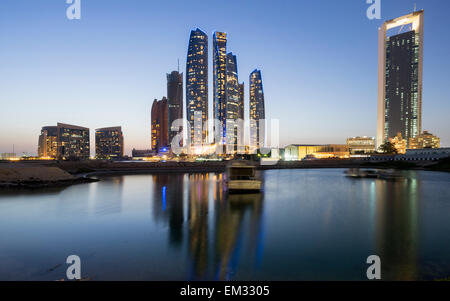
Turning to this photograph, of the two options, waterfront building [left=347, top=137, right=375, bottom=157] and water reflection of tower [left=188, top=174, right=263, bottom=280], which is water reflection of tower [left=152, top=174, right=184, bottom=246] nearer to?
water reflection of tower [left=188, top=174, right=263, bottom=280]

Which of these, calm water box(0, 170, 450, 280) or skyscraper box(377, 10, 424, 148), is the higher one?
skyscraper box(377, 10, 424, 148)

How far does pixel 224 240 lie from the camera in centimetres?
1269

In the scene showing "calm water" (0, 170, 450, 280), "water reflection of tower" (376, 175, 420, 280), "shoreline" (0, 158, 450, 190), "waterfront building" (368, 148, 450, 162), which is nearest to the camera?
"water reflection of tower" (376, 175, 420, 280)

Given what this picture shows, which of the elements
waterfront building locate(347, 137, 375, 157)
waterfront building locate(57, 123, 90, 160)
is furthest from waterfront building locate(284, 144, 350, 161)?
waterfront building locate(57, 123, 90, 160)

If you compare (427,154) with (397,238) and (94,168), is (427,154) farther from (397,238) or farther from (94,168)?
(94,168)

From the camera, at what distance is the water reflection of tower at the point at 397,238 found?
8.89m

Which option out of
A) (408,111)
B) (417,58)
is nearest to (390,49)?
(417,58)

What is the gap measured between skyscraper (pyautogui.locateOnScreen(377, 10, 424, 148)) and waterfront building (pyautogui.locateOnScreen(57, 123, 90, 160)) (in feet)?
826

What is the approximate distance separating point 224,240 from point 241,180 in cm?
1723

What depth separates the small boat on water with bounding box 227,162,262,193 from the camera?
28.3 m

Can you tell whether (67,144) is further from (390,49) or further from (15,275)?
(390,49)

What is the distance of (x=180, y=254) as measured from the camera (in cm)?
1065

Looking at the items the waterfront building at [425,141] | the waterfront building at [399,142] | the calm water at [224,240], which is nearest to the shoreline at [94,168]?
the calm water at [224,240]
